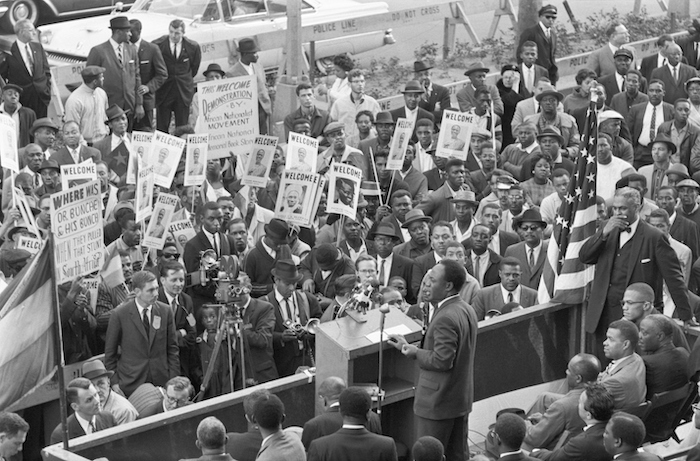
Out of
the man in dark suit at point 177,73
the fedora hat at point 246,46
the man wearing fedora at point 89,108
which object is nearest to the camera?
the man wearing fedora at point 89,108

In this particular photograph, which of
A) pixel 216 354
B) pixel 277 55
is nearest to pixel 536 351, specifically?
pixel 216 354

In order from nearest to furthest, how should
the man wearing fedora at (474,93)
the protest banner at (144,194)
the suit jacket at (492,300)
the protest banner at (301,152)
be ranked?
the suit jacket at (492,300) < the protest banner at (144,194) < the protest banner at (301,152) < the man wearing fedora at (474,93)

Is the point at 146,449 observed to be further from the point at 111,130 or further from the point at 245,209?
the point at 111,130

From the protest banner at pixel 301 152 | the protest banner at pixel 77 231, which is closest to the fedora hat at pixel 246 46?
the protest banner at pixel 301 152

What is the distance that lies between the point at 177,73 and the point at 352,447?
39.3 ft

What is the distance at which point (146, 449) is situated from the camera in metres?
10.4

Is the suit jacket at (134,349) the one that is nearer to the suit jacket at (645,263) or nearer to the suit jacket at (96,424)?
the suit jacket at (96,424)

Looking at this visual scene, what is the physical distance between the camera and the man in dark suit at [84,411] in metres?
11.1

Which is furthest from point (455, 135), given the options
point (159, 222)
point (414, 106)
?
point (159, 222)

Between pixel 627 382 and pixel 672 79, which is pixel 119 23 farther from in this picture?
pixel 627 382

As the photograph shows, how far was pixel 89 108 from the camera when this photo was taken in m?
18.3

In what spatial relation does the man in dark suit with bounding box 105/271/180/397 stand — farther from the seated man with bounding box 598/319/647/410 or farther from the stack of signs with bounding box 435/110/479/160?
the stack of signs with bounding box 435/110/479/160

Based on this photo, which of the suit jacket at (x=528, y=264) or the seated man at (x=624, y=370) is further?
the suit jacket at (x=528, y=264)

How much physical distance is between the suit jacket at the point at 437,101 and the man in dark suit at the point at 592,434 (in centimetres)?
1049
